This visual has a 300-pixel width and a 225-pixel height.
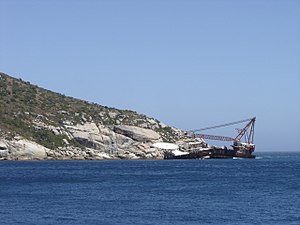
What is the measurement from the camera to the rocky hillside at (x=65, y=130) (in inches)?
6088

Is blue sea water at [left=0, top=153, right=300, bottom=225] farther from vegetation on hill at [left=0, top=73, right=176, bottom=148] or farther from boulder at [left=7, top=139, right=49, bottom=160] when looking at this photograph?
vegetation on hill at [left=0, top=73, right=176, bottom=148]

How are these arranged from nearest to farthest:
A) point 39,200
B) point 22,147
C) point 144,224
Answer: point 144,224 < point 39,200 < point 22,147

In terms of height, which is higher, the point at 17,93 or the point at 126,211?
the point at 17,93

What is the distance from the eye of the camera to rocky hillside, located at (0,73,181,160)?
507 feet

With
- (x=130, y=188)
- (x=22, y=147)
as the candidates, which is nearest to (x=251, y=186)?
(x=130, y=188)

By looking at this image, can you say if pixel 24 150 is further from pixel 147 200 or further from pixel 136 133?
pixel 147 200

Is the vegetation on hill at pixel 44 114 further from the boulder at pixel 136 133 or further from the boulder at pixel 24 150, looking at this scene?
the boulder at pixel 136 133

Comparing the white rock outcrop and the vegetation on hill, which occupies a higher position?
the vegetation on hill

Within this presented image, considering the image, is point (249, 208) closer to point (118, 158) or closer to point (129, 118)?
point (118, 158)

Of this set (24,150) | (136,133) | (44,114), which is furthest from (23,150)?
(136,133)

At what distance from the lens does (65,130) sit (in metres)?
168

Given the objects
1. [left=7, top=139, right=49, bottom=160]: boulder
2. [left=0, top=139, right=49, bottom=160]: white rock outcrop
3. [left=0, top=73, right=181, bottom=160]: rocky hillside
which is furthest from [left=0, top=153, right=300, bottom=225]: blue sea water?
[left=0, top=73, right=181, bottom=160]: rocky hillside

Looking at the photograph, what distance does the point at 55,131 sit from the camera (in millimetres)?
165875

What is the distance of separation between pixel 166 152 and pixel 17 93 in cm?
4562
